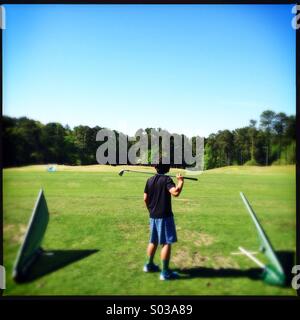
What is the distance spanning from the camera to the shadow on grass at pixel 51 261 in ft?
12.5

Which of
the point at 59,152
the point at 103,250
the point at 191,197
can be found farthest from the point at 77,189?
the point at 103,250

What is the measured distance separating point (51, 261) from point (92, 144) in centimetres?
511

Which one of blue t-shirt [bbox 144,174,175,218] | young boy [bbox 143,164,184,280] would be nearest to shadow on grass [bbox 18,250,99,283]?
young boy [bbox 143,164,184,280]

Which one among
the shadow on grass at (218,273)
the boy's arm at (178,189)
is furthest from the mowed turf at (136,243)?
the boy's arm at (178,189)

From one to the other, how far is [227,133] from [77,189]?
17.7ft

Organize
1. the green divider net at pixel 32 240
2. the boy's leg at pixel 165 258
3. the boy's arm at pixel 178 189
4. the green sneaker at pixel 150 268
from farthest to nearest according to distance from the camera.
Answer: the green sneaker at pixel 150 268, the boy's leg at pixel 165 258, the boy's arm at pixel 178 189, the green divider net at pixel 32 240

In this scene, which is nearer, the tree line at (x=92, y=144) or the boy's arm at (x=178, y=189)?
the boy's arm at (x=178, y=189)

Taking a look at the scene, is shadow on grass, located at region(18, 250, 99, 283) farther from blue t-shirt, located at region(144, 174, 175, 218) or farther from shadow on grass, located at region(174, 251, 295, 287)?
shadow on grass, located at region(174, 251, 295, 287)

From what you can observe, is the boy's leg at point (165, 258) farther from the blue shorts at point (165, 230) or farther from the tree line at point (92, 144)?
the tree line at point (92, 144)

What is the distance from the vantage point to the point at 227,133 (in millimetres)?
10727

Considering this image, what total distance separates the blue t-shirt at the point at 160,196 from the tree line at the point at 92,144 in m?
1.68
